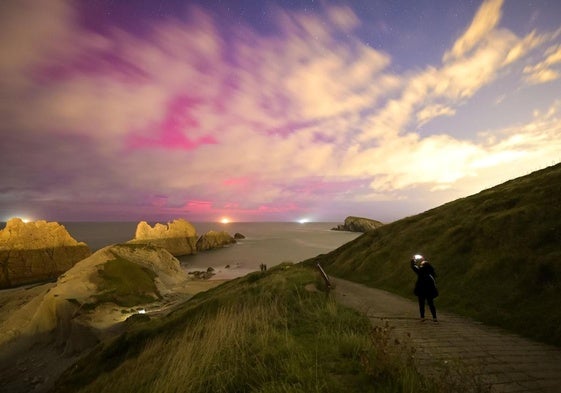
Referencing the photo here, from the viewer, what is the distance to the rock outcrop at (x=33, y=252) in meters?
55.6

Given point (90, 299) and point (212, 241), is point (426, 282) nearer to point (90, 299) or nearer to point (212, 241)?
point (90, 299)

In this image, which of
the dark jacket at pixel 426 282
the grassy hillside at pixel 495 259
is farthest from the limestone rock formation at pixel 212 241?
the dark jacket at pixel 426 282


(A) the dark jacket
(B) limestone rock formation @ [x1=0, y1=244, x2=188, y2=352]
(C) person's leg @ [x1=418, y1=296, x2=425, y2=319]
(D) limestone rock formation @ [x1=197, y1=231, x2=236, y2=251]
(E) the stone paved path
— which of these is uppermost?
(D) limestone rock formation @ [x1=197, y1=231, x2=236, y2=251]

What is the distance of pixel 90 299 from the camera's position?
1216 inches

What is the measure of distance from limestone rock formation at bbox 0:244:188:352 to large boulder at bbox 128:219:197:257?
46.4 meters

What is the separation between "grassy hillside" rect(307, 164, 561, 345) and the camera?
10656 mm

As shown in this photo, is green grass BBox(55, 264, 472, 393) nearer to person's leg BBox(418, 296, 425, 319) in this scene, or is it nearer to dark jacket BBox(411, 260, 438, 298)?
person's leg BBox(418, 296, 425, 319)

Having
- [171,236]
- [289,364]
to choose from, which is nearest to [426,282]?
[289,364]

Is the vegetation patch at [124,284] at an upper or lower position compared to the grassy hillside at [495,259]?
lower

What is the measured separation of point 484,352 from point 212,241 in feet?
361

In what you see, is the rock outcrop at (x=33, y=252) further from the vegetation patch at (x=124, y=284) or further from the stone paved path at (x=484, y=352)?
the stone paved path at (x=484, y=352)

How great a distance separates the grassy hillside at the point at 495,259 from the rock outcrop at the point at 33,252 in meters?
66.2

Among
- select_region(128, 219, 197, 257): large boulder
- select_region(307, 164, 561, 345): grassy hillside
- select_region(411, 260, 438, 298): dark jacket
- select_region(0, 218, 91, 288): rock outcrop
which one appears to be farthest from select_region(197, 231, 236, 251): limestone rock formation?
select_region(411, 260, 438, 298): dark jacket

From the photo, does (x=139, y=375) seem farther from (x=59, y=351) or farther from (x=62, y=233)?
(x=62, y=233)
